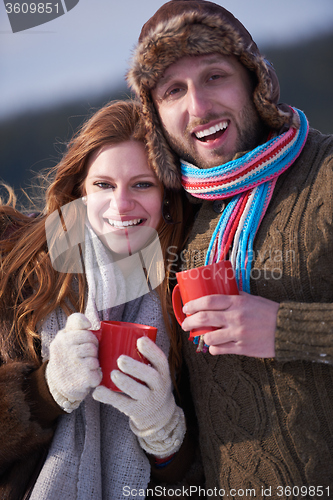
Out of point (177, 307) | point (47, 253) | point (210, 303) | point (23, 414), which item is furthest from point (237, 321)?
point (47, 253)

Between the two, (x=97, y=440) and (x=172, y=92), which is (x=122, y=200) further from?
(x=97, y=440)

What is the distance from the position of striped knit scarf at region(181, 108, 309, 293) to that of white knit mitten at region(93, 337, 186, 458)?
43 centimetres

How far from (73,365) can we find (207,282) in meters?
0.50

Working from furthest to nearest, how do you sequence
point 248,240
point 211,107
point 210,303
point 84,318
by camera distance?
point 211,107, point 248,240, point 84,318, point 210,303

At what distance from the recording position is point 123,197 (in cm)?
157

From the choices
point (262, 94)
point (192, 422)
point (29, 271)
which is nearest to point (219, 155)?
point (262, 94)

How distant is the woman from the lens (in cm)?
128

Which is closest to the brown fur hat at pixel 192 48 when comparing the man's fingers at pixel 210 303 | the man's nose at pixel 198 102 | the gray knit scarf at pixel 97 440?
the man's nose at pixel 198 102

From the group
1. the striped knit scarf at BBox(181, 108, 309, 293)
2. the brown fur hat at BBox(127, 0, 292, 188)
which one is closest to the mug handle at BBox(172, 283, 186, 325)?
the striped knit scarf at BBox(181, 108, 309, 293)

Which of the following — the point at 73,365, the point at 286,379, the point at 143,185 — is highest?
the point at 143,185

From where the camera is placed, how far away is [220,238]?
4.77 ft

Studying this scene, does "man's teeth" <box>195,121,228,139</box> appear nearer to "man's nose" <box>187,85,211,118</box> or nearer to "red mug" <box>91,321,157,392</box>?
"man's nose" <box>187,85,211,118</box>

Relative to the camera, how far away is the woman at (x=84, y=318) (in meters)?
1.28

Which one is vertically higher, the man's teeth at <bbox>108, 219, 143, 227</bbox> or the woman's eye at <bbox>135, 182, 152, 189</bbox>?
the woman's eye at <bbox>135, 182, 152, 189</bbox>
